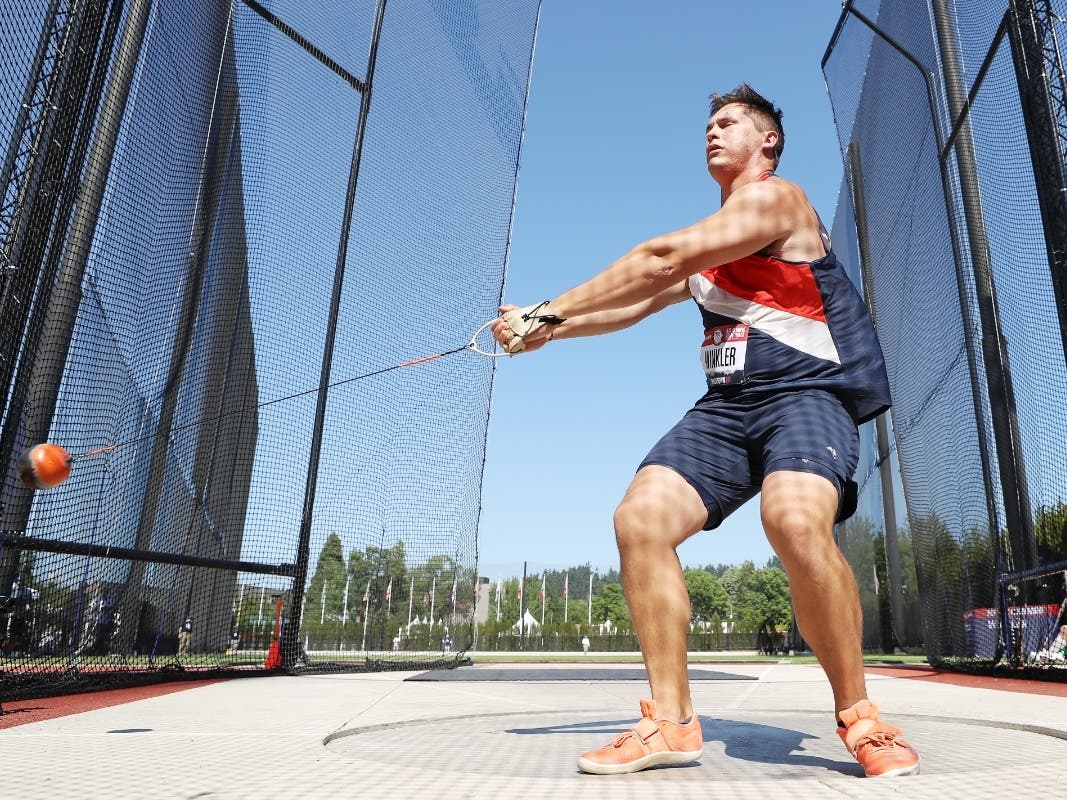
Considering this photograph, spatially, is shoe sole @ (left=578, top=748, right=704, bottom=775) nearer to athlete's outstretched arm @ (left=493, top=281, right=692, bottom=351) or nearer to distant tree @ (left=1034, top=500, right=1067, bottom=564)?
athlete's outstretched arm @ (left=493, top=281, right=692, bottom=351)

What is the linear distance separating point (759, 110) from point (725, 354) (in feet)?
2.14

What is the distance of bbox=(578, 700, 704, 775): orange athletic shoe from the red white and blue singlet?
0.74m

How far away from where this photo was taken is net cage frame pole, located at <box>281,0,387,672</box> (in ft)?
18.6

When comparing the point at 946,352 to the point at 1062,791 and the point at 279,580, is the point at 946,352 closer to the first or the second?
the point at 279,580

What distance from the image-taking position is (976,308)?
5562 millimetres

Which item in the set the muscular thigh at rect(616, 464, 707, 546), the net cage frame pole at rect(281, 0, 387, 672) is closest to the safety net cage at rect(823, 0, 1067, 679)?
the muscular thigh at rect(616, 464, 707, 546)

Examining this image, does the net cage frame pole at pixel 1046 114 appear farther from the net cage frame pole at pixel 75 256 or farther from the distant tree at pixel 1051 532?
the net cage frame pole at pixel 75 256

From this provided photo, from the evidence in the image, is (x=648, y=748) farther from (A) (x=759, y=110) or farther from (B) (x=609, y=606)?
(B) (x=609, y=606)

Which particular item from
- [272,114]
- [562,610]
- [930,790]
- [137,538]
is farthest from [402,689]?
[562,610]

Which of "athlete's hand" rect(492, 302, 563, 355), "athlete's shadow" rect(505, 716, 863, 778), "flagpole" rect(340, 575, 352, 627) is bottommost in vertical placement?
"athlete's shadow" rect(505, 716, 863, 778)

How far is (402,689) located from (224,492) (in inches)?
108

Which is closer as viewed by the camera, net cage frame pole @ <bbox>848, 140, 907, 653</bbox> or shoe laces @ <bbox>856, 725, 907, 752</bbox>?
shoe laces @ <bbox>856, 725, 907, 752</bbox>

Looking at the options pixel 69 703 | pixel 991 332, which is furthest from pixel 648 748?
pixel 991 332

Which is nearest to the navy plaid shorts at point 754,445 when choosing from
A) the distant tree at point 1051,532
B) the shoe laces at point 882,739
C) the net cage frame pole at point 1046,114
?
the shoe laces at point 882,739
